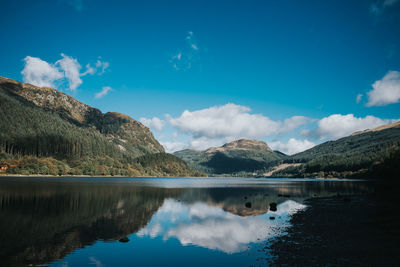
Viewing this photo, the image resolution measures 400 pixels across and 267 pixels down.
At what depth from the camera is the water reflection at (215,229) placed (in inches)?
1260

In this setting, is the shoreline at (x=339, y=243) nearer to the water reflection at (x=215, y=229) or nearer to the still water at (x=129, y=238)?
the still water at (x=129, y=238)

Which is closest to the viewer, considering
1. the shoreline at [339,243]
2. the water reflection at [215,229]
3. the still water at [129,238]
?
the shoreline at [339,243]

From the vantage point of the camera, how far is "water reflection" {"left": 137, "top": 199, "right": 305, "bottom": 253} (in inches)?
1260

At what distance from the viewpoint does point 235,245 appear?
99.7 ft

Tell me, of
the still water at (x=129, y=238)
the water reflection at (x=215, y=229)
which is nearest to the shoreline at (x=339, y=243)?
the still water at (x=129, y=238)

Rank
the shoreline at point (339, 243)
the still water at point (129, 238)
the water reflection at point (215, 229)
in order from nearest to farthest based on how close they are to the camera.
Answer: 1. the shoreline at point (339, 243)
2. the still water at point (129, 238)
3. the water reflection at point (215, 229)

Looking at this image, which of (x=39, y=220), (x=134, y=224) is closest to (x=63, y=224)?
(x=39, y=220)

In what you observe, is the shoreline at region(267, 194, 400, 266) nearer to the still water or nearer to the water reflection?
the still water

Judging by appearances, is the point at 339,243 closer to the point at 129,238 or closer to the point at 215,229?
the point at 215,229

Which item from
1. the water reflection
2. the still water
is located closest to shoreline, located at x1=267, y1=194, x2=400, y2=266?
the still water

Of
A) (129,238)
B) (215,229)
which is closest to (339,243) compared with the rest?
(215,229)

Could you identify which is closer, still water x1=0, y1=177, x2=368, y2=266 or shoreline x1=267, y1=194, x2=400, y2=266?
shoreline x1=267, y1=194, x2=400, y2=266

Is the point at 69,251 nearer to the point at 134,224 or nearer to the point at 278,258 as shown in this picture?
the point at 134,224

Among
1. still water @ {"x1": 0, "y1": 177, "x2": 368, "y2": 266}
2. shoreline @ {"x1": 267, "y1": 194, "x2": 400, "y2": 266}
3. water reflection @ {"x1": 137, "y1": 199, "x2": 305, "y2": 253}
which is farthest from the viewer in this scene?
water reflection @ {"x1": 137, "y1": 199, "x2": 305, "y2": 253}
